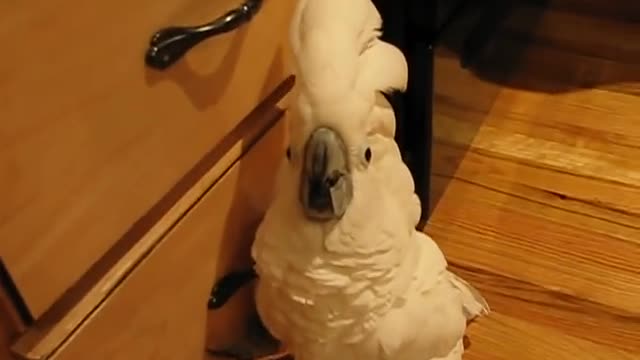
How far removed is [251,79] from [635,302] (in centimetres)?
64

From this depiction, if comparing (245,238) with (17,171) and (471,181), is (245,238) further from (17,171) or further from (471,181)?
(471,181)

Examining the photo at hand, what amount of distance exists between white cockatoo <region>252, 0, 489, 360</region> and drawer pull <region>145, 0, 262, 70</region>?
0.05 meters

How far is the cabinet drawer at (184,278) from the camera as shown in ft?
1.98

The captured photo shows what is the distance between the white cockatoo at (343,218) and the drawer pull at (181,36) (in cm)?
5

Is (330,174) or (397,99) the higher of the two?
(330,174)

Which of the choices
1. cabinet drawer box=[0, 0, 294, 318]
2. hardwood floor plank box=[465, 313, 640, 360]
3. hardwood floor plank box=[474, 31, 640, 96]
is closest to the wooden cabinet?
cabinet drawer box=[0, 0, 294, 318]

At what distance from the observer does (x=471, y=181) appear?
1276 mm

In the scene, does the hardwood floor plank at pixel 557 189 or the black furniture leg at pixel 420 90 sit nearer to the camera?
the black furniture leg at pixel 420 90

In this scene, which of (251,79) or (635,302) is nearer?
(251,79)

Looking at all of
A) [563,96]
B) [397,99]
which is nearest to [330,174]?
[397,99]

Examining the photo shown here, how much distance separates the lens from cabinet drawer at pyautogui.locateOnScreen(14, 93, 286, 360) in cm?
60

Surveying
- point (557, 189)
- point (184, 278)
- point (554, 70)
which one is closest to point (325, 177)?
point (184, 278)

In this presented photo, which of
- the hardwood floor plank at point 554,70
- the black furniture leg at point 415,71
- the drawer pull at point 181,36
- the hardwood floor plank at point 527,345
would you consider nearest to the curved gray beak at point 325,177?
the drawer pull at point 181,36

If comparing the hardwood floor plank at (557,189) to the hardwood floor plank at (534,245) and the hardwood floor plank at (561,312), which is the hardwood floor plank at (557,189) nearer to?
the hardwood floor plank at (534,245)
